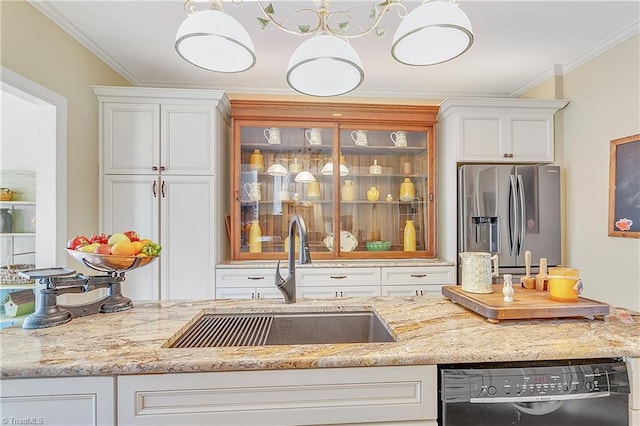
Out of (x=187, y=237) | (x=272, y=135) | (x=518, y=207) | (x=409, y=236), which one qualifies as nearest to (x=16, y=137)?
(x=187, y=237)

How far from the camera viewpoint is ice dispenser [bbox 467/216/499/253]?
285 centimetres

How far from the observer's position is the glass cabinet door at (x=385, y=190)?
3.19 meters

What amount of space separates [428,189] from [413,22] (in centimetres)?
214

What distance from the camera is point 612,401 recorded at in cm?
107

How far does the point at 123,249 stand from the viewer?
136 centimetres

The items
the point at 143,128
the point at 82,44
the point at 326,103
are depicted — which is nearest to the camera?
the point at 82,44

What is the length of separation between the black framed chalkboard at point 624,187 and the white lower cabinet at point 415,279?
1.16 metres

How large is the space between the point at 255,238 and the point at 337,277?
826 mm

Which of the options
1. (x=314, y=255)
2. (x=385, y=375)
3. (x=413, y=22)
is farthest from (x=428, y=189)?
(x=385, y=375)

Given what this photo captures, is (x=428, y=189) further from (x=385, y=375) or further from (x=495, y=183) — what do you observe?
(x=385, y=375)

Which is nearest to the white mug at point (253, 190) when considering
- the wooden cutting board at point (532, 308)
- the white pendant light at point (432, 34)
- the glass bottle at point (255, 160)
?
the glass bottle at point (255, 160)

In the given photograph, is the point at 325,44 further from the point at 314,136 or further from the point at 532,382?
the point at 314,136

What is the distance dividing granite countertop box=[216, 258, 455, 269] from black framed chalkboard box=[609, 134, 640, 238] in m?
1.13

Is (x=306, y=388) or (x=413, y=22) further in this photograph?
(x=413, y=22)
